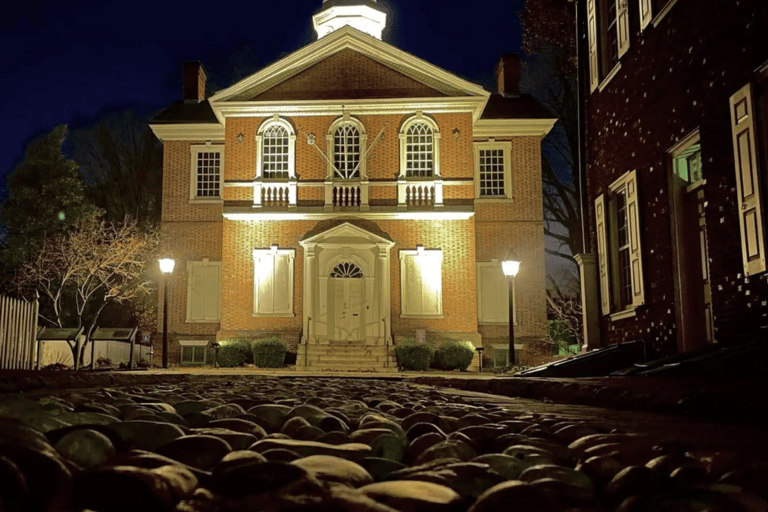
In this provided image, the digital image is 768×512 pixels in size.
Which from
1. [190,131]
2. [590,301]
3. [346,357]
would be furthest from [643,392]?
[190,131]

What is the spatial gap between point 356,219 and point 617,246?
13.3m

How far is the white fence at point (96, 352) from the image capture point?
74.1 ft

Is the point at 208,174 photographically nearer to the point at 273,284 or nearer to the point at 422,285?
the point at 273,284

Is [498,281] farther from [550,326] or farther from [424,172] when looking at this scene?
[424,172]

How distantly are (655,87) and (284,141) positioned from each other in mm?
16908

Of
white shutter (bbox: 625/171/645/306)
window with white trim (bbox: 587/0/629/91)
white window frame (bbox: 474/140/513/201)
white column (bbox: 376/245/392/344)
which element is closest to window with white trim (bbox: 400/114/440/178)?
white window frame (bbox: 474/140/513/201)

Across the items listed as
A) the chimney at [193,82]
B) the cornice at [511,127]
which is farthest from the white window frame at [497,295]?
the chimney at [193,82]

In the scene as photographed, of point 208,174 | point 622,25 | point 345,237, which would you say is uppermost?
point 208,174

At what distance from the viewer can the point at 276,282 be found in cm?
2411

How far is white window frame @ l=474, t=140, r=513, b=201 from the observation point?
26.4 metres

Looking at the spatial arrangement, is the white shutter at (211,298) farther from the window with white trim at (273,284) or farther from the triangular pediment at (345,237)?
the triangular pediment at (345,237)

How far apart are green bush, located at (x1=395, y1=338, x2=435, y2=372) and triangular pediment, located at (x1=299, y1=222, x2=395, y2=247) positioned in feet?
11.8

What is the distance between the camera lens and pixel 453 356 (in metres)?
22.1

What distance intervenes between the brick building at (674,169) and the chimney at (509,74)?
50.8 feet
